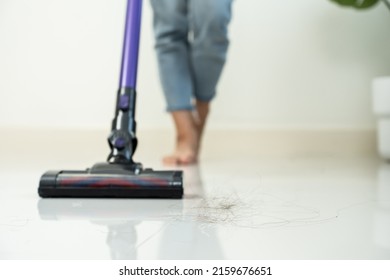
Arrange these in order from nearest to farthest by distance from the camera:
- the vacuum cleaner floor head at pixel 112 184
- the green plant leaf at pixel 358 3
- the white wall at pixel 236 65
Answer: the vacuum cleaner floor head at pixel 112 184
the green plant leaf at pixel 358 3
the white wall at pixel 236 65

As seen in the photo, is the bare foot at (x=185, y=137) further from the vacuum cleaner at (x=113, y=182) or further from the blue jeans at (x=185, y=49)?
the vacuum cleaner at (x=113, y=182)

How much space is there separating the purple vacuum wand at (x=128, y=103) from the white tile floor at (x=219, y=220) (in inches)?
4.7

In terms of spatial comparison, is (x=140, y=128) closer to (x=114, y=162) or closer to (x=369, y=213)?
(x=114, y=162)

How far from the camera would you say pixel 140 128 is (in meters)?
2.00

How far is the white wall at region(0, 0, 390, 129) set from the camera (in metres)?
1.94

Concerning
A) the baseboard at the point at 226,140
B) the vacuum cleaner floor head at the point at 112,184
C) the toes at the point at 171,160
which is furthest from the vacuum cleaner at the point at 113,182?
the baseboard at the point at 226,140

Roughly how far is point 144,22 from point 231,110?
1.65ft

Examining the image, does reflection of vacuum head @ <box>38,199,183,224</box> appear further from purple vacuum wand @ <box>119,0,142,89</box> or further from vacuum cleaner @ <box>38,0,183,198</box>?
purple vacuum wand @ <box>119,0,142,89</box>

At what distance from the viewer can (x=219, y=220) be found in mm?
729

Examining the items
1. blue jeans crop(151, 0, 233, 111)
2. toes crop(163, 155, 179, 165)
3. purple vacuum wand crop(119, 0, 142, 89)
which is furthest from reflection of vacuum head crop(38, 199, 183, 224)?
blue jeans crop(151, 0, 233, 111)

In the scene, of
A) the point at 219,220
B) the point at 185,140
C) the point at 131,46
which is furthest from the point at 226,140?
the point at 219,220

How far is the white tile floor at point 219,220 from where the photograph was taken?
568 millimetres

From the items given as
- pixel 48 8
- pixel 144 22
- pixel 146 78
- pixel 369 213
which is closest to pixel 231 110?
pixel 146 78

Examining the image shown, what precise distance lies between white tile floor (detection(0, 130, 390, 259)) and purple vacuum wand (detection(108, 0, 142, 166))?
12 centimetres
